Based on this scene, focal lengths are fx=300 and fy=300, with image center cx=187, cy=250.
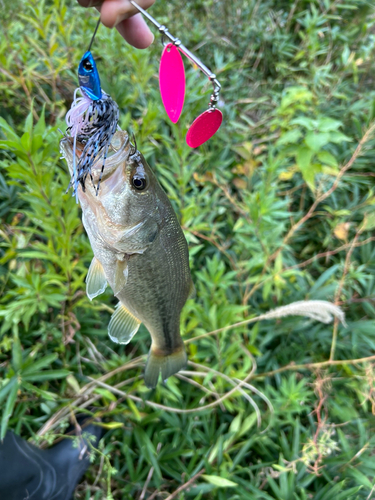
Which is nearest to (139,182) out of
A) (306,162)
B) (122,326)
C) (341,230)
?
(122,326)

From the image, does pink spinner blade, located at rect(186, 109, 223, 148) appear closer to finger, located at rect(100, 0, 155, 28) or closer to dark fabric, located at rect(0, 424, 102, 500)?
finger, located at rect(100, 0, 155, 28)

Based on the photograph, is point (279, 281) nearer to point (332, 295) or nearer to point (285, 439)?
point (332, 295)

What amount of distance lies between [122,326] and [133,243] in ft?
1.15

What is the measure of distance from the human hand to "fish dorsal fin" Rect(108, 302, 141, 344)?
830 millimetres

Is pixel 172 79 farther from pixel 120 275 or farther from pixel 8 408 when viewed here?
pixel 8 408

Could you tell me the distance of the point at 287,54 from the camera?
9.20 ft

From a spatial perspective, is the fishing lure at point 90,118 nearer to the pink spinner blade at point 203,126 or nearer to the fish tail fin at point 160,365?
the pink spinner blade at point 203,126

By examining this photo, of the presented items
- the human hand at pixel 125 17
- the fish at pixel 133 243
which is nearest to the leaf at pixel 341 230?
the fish at pixel 133 243

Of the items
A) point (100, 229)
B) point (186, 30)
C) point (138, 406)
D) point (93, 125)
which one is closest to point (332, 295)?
point (138, 406)

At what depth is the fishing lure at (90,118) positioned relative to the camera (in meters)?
0.57

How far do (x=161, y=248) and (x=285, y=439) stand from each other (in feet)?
4.60

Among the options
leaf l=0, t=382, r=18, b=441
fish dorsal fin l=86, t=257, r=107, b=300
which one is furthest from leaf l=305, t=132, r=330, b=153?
leaf l=0, t=382, r=18, b=441

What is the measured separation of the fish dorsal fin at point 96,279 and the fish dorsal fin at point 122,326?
13cm

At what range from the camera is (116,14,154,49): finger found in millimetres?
926
